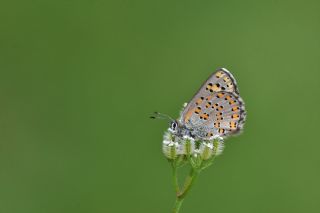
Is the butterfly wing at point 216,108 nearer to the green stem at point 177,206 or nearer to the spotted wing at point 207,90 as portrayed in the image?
the spotted wing at point 207,90

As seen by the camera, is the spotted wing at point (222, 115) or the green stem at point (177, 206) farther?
the spotted wing at point (222, 115)

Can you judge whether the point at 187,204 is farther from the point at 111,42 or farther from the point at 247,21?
the point at 247,21

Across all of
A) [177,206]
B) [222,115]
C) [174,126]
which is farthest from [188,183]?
[222,115]

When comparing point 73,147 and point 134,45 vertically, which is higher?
point 134,45

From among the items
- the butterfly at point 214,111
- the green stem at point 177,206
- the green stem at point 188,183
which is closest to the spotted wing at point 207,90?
the butterfly at point 214,111

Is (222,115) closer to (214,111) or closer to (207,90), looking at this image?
(214,111)

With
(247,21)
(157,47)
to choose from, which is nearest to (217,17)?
(247,21)

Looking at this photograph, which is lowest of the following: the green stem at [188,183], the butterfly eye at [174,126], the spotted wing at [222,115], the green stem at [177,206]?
the green stem at [177,206]

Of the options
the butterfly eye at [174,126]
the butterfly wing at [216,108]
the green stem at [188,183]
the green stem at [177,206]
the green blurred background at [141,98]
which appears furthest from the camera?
the green blurred background at [141,98]
